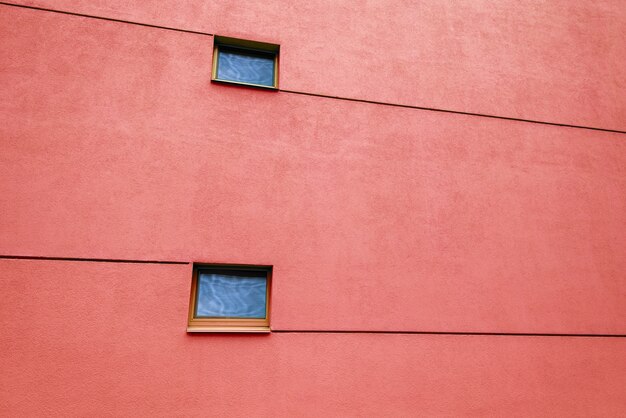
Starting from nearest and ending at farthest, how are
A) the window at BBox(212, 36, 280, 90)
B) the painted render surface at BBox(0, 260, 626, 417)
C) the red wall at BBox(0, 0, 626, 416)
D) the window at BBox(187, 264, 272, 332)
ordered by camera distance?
1. the painted render surface at BBox(0, 260, 626, 417)
2. the red wall at BBox(0, 0, 626, 416)
3. the window at BBox(187, 264, 272, 332)
4. the window at BBox(212, 36, 280, 90)

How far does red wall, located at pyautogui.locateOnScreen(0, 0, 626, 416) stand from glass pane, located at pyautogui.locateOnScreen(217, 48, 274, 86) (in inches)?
7.9

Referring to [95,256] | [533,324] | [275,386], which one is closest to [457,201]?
[533,324]

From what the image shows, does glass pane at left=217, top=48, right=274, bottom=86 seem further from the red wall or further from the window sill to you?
the window sill

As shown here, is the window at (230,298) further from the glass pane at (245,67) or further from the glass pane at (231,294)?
the glass pane at (245,67)

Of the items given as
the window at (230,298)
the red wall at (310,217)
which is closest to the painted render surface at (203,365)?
the red wall at (310,217)

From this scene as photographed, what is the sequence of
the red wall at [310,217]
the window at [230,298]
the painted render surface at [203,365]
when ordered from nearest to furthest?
the painted render surface at [203,365] < the red wall at [310,217] < the window at [230,298]

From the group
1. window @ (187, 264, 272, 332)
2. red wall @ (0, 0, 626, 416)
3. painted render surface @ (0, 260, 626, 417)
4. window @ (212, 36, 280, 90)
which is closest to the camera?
painted render surface @ (0, 260, 626, 417)

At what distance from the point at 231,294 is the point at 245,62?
247cm

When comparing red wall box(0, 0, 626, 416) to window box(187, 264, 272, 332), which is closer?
red wall box(0, 0, 626, 416)

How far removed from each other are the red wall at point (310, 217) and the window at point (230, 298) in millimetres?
130

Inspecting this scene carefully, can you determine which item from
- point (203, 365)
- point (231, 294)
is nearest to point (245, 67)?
point (231, 294)

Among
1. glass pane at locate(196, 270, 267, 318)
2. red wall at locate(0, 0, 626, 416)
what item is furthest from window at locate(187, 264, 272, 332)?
red wall at locate(0, 0, 626, 416)

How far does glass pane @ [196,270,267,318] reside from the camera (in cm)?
369

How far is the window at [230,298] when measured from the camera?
364 cm
